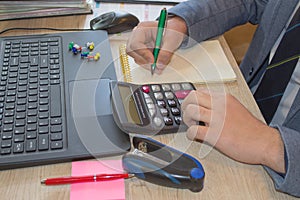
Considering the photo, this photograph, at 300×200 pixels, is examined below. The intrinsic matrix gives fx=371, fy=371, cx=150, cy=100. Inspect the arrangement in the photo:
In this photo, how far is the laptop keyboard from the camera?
23.9 inches

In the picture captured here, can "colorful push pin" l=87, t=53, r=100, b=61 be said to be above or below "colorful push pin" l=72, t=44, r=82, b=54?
below

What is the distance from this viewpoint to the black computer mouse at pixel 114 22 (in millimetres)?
912

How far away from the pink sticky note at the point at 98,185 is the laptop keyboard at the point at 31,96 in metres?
0.05

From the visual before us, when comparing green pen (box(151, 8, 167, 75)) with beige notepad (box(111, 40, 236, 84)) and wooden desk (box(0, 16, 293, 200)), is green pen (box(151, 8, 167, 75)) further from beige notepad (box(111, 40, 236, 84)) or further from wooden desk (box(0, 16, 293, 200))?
wooden desk (box(0, 16, 293, 200))

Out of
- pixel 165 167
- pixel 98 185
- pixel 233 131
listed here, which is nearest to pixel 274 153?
pixel 233 131

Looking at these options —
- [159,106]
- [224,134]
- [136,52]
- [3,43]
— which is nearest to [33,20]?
[3,43]

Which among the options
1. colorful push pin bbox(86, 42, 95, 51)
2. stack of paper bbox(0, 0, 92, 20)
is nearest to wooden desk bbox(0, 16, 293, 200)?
colorful push pin bbox(86, 42, 95, 51)

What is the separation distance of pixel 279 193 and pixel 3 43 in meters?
0.65

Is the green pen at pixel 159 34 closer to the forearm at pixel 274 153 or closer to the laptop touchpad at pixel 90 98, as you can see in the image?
the laptop touchpad at pixel 90 98

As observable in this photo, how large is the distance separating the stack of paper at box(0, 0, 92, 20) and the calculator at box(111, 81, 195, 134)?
0.36 meters

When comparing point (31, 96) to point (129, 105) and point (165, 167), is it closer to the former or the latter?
point (129, 105)

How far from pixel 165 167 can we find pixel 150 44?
351 millimetres

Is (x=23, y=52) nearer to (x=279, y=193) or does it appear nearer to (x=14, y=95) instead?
(x=14, y=95)

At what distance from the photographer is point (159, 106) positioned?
26.7 inches
